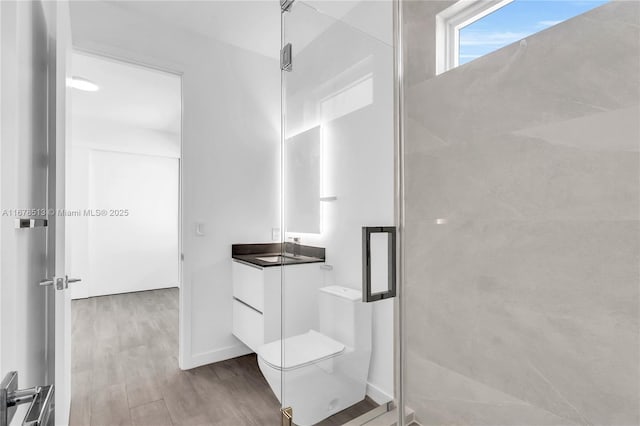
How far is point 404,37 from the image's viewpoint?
1042mm

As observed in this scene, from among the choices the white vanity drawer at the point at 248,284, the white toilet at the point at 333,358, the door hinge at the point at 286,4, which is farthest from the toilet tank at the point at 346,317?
the white vanity drawer at the point at 248,284

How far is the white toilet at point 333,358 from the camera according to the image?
1.04 m

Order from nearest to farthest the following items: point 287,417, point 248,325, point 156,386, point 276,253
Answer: point 287,417 → point 156,386 → point 248,325 → point 276,253

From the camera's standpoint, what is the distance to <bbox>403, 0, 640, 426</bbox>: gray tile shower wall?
2.38 ft

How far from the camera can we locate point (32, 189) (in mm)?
1181

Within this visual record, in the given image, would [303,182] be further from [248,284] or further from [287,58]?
[248,284]

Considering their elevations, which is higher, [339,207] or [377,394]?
[339,207]

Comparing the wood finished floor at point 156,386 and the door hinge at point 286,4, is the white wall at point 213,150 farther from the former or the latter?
the door hinge at point 286,4

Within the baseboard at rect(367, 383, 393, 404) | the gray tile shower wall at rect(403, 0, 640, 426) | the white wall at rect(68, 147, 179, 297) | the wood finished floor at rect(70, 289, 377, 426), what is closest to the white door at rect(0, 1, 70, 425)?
the wood finished floor at rect(70, 289, 377, 426)

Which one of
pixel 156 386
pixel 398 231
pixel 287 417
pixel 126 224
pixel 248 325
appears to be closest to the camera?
pixel 398 231

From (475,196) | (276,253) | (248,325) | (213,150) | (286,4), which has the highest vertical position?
(286,4)

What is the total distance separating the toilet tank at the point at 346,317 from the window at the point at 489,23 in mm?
744

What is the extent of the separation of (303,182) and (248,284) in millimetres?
1471

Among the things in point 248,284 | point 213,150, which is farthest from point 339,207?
point 213,150
